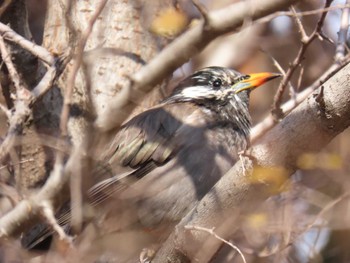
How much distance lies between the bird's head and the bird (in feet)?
0.10

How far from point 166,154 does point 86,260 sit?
1.42 m

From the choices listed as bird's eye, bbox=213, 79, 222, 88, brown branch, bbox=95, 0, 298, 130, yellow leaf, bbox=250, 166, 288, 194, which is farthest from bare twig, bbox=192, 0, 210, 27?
bird's eye, bbox=213, 79, 222, 88

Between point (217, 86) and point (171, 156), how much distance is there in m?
0.96

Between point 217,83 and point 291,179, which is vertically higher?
point 217,83

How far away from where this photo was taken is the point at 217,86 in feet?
21.0

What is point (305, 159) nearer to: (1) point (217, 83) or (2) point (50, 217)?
(2) point (50, 217)

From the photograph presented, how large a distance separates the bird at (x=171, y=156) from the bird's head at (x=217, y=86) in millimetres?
30

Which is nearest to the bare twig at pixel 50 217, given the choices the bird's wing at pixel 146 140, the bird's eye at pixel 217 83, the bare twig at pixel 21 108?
the bare twig at pixel 21 108

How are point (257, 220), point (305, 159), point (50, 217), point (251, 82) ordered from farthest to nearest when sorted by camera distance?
point (251, 82), point (257, 220), point (50, 217), point (305, 159)

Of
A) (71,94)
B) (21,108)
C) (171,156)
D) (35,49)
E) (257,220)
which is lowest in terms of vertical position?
(257,220)

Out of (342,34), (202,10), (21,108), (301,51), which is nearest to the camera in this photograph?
(202,10)

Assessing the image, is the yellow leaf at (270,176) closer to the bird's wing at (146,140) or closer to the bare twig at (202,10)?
the bare twig at (202,10)

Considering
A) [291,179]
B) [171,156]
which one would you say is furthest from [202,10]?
[291,179]

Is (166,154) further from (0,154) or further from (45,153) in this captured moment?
(0,154)
